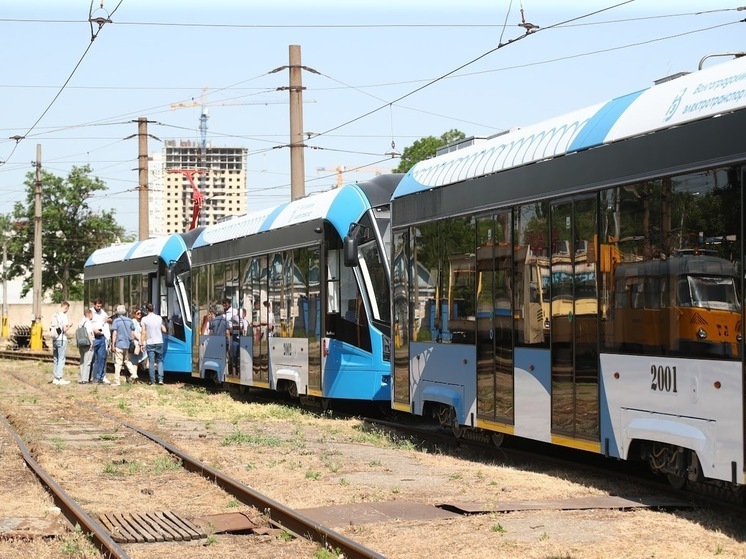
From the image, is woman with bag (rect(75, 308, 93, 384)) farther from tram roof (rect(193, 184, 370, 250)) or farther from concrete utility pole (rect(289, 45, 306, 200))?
concrete utility pole (rect(289, 45, 306, 200))

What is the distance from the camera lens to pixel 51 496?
11.1 metres

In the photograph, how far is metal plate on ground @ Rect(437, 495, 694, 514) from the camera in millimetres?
9528

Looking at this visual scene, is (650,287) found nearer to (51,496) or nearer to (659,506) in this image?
(659,506)

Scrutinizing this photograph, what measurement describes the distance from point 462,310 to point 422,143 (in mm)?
58491

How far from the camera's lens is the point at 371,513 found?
9.55 meters

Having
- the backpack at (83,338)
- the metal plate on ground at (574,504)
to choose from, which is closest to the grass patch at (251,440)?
the metal plate on ground at (574,504)

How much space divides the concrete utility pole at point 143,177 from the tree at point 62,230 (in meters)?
38.5

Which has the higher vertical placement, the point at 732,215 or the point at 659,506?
the point at 732,215

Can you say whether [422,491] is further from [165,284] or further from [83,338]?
[165,284]

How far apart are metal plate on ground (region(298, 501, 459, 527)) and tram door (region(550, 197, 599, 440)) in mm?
1683

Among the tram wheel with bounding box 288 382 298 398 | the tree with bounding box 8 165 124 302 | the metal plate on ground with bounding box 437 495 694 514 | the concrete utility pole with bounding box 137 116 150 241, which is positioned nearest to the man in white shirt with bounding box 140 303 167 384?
the tram wheel with bounding box 288 382 298 398

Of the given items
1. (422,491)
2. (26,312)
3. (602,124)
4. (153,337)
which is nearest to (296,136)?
(153,337)

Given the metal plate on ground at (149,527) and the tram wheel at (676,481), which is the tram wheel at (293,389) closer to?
the metal plate on ground at (149,527)

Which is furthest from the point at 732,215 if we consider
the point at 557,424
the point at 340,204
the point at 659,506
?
the point at 340,204
